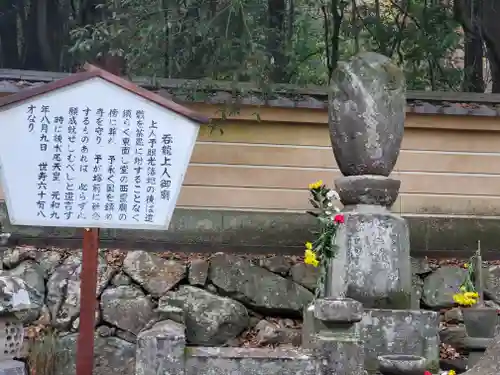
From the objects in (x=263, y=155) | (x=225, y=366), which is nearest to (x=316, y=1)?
(x=263, y=155)

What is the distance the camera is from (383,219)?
545 centimetres

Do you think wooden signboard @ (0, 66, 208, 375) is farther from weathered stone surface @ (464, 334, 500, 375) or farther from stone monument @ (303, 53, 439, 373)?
weathered stone surface @ (464, 334, 500, 375)

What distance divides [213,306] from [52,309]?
4.87 ft

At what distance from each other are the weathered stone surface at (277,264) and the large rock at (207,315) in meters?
0.52

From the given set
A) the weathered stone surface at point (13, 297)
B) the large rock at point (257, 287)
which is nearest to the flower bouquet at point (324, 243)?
the large rock at point (257, 287)

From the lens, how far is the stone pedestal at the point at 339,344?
13.4ft

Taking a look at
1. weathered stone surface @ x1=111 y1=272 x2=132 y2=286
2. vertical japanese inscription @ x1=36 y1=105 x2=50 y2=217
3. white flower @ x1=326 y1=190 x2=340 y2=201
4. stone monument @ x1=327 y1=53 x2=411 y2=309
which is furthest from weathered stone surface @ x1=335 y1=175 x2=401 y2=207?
vertical japanese inscription @ x1=36 y1=105 x2=50 y2=217

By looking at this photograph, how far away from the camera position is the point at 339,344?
411cm

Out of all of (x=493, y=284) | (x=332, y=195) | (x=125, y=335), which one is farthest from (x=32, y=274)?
(x=493, y=284)

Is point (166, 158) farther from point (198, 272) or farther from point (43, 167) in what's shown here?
point (198, 272)

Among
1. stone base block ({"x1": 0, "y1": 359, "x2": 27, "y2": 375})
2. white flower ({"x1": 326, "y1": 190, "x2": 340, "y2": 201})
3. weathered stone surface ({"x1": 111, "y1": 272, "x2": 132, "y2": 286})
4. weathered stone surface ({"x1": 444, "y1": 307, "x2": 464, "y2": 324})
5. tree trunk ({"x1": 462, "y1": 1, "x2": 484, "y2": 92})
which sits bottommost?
weathered stone surface ({"x1": 444, "y1": 307, "x2": 464, "y2": 324})

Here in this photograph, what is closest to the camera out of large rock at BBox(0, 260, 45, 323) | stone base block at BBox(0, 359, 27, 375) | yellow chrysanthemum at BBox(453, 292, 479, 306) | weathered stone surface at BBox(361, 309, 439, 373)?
stone base block at BBox(0, 359, 27, 375)

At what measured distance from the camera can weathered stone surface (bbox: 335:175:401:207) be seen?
5.49 metres

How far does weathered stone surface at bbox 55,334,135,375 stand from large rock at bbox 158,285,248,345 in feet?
1.67
